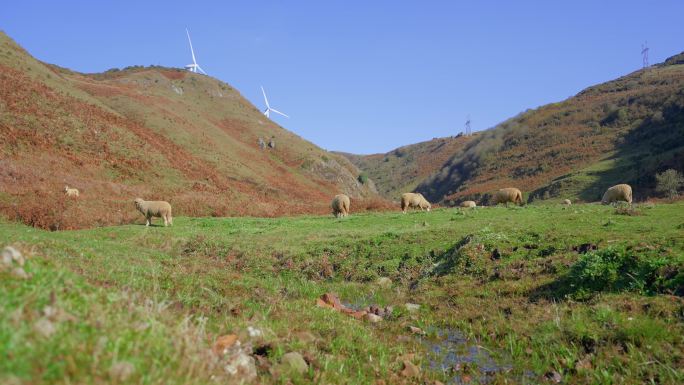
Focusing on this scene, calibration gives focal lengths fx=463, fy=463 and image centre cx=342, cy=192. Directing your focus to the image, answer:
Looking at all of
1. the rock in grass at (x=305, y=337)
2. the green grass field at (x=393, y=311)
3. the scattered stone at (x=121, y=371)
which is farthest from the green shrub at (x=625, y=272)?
the scattered stone at (x=121, y=371)

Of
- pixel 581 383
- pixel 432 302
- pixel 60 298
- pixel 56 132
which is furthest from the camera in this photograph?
pixel 56 132

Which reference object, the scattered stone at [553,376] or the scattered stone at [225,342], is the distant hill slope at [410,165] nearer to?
the scattered stone at [553,376]

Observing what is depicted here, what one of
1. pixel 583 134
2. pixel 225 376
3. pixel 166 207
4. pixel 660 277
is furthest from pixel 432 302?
pixel 583 134

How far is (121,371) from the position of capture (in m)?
3.39

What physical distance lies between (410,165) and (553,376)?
16338 cm

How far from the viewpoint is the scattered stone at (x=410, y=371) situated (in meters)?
7.21

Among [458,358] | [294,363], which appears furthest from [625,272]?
[294,363]

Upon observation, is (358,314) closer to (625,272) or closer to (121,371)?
(625,272)

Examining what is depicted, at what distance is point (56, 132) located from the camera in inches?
1699

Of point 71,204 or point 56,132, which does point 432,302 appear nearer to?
point 71,204

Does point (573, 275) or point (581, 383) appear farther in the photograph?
point (573, 275)

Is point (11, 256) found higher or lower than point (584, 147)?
lower

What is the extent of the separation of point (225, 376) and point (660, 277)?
31.5ft

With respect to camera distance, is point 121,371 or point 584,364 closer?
point 121,371
